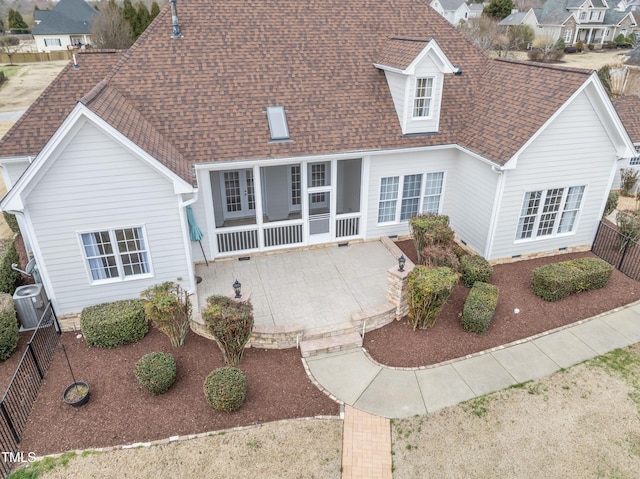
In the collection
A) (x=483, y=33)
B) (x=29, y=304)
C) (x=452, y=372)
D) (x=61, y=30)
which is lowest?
(x=452, y=372)

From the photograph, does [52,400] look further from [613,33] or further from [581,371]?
[613,33]

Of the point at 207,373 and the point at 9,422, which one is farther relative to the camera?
the point at 207,373

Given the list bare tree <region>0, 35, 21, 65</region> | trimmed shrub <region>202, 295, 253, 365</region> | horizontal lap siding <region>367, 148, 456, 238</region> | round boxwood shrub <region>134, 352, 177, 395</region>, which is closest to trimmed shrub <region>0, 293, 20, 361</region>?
round boxwood shrub <region>134, 352, 177, 395</region>

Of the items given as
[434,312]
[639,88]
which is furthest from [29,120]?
[639,88]

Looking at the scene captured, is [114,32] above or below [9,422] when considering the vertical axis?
above

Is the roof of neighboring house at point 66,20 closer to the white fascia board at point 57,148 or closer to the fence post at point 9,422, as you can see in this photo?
the white fascia board at point 57,148

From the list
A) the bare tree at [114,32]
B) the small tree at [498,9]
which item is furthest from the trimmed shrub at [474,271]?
the small tree at [498,9]

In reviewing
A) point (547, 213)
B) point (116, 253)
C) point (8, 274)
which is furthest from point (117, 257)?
point (547, 213)

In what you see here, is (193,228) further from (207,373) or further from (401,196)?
(401,196)
